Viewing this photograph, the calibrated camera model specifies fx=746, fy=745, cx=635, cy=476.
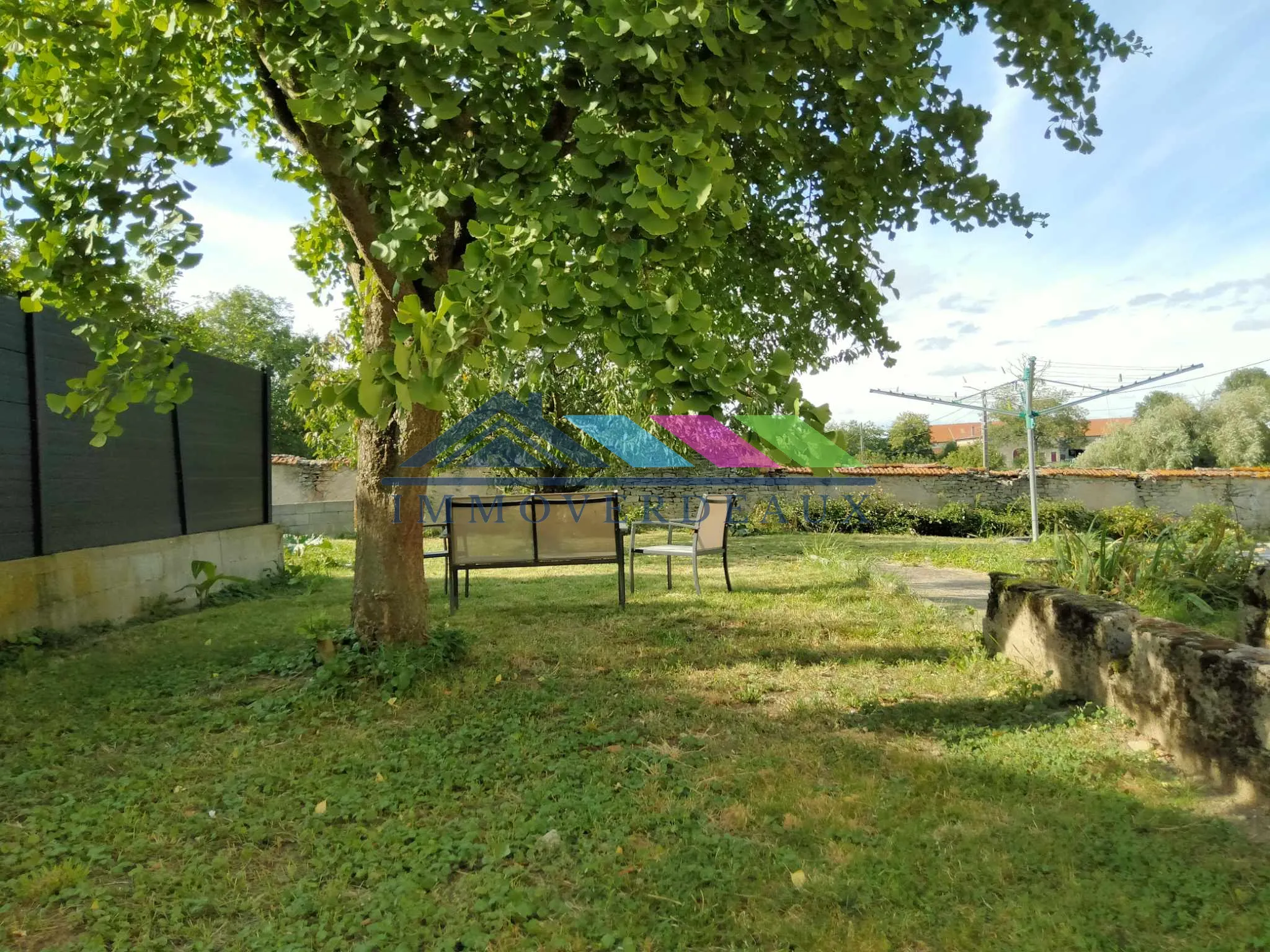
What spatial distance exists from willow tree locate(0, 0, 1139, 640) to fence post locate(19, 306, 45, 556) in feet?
2.56

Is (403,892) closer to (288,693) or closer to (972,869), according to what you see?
(972,869)

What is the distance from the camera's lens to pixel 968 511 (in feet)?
53.4

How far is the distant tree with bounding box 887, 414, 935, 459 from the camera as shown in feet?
161

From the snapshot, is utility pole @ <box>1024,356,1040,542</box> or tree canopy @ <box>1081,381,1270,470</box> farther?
tree canopy @ <box>1081,381,1270,470</box>

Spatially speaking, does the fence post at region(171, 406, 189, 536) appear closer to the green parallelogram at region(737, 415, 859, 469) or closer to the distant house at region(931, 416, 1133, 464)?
the green parallelogram at region(737, 415, 859, 469)

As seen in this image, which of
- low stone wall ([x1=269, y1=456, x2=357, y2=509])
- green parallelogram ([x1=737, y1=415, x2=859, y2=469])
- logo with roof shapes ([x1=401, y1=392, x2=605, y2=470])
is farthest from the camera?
low stone wall ([x1=269, y1=456, x2=357, y2=509])

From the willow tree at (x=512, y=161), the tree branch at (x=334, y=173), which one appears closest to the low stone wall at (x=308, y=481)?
the willow tree at (x=512, y=161)

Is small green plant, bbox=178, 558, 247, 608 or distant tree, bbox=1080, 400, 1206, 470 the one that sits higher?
distant tree, bbox=1080, 400, 1206, 470

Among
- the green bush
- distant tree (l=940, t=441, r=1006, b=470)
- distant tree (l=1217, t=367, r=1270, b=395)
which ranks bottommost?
the green bush

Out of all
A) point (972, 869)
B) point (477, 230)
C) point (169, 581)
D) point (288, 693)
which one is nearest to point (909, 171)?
point (477, 230)

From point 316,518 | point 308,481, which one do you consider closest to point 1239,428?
point 308,481

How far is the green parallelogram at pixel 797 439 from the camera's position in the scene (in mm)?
2178

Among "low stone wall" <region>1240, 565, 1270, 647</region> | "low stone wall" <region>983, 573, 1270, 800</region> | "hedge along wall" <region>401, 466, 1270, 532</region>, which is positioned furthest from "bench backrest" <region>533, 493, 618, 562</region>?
"hedge along wall" <region>401, 466, 1270, 532</region>

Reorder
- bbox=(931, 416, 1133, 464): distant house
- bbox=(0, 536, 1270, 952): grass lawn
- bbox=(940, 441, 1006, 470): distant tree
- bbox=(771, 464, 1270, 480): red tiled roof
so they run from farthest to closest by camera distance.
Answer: bbox=(931, 416, 1133, 464): distant house < bbox=(940, 441, 1006, 470): distant tree < bbox=(771, 464, 1270, 480): red tiled roof < bbox=(0, 536, 1270, 952): grass lawn
